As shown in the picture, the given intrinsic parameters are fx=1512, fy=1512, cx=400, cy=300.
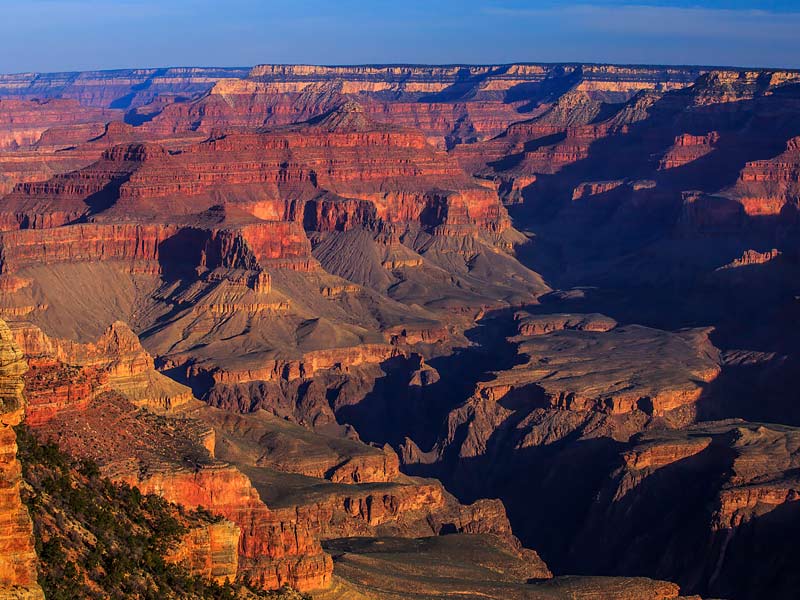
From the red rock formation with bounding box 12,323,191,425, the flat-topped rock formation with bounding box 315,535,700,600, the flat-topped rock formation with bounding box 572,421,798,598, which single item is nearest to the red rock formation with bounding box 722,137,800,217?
the flat-topped rock formation with bounding box 572,421,798,598

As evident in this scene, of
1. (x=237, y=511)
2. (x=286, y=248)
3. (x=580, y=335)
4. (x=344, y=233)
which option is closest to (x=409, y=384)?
(x=580, y=335)

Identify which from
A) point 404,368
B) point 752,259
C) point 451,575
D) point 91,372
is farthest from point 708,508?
point 752,259

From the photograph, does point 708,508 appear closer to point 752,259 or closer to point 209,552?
point 209,552

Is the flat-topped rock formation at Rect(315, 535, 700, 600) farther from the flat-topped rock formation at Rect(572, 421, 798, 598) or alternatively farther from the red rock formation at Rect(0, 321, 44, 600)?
the red rock formation at Rect(0, 321, 44, 600)

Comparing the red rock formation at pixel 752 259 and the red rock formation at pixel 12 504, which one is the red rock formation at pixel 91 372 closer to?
the red rock formation at pixel 12 504

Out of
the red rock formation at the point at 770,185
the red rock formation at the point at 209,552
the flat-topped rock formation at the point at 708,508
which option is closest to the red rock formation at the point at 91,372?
the red rock formation at the point at 209,552

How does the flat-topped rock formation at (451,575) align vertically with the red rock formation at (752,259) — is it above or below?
below

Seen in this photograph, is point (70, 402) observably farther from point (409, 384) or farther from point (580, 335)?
point (580, 335)

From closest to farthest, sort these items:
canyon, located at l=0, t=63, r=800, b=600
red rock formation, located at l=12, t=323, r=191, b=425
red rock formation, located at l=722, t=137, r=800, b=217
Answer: red rock formation, located at l=12, t=323, r=191, b=425, canyon, located at l=0, t=63, r=800, b=600, red rock formation, located at l=722, t=137, r=800, b=217
